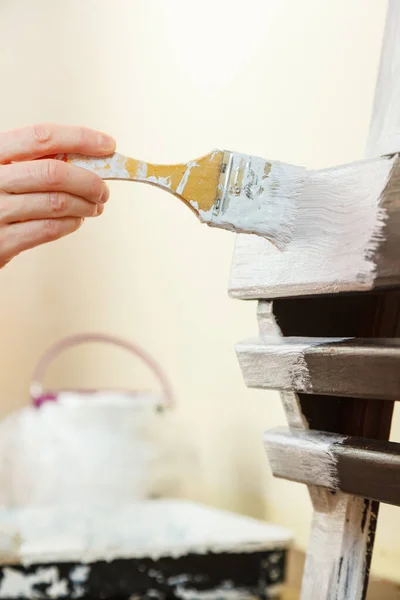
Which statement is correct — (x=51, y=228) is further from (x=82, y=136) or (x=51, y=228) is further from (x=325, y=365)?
(x=325, y=365)

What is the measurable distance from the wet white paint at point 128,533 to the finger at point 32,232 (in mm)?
532

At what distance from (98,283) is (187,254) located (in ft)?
1.52

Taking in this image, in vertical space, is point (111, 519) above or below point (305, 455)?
below

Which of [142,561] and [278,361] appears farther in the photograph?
[142,561]

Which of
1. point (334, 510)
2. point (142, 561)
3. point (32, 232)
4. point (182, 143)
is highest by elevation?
point (182, 143)

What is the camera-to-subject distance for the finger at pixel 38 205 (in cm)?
50

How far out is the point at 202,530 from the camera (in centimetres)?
104

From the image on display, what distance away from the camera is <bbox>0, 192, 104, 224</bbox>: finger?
503mm

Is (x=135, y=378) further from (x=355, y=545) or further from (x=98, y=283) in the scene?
(x=355, y=545)

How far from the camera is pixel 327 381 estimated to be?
0.46 meters

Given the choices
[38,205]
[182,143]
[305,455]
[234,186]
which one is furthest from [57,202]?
[182,143]

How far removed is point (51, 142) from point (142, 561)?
25.0 inches

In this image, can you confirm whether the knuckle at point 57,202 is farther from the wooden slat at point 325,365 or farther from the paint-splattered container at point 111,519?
the paint-splattered container at point 111,519

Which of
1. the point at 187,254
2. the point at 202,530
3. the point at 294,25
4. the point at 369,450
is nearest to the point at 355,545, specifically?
the point at 369,450
